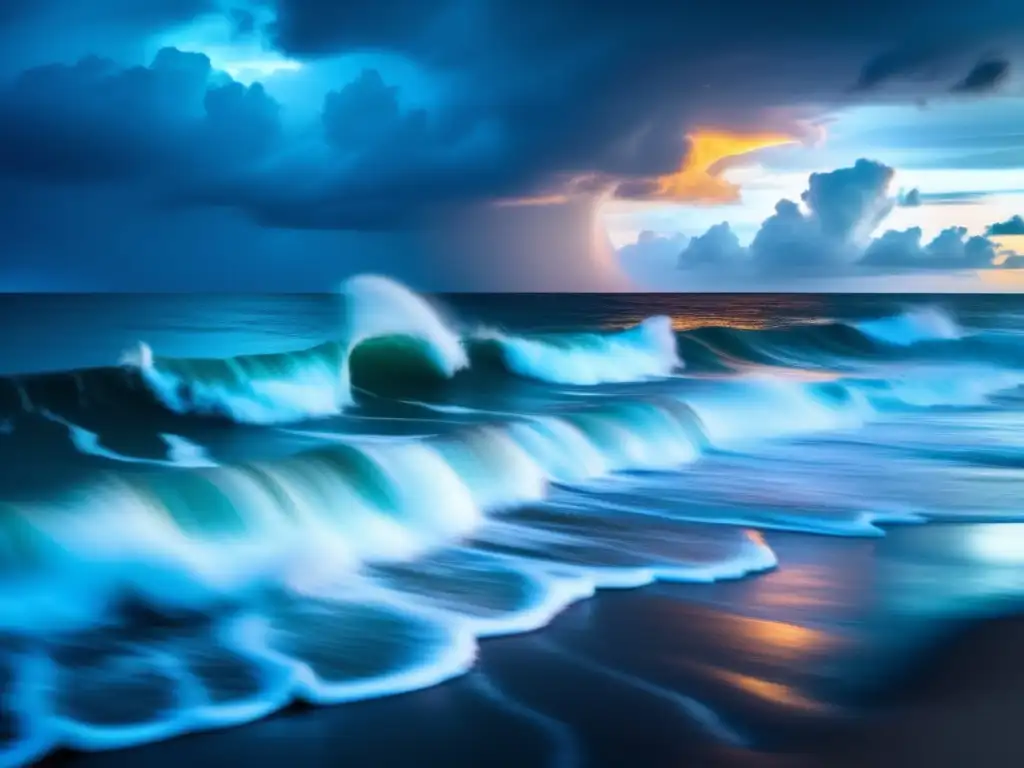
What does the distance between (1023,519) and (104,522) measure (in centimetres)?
592

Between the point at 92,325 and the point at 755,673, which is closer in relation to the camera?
the point at 755,673

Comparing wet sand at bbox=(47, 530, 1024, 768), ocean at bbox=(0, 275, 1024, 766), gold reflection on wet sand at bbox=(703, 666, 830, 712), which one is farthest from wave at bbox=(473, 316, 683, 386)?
gold reflection on wet sand at bbox=(703, 666, 830, 712)

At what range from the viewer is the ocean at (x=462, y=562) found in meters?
3.74

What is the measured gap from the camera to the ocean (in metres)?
3.74

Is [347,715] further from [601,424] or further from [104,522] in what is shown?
[601,424]

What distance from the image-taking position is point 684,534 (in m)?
6.48

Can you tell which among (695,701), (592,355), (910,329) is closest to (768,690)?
(695,701)

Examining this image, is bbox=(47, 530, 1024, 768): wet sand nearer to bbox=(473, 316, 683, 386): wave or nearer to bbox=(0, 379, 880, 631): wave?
bbox=(0, 379, 880, 631): wave

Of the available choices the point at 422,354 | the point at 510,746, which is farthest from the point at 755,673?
the point at 422,354

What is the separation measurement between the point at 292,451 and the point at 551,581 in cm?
466

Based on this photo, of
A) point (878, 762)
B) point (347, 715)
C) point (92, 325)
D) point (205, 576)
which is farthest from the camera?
point (92, 325)

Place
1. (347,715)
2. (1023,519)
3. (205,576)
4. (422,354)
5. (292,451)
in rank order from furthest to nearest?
(422,354)
(292,451)
(1023,519)
(205,576)
(347,715)

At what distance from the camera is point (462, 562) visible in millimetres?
5789

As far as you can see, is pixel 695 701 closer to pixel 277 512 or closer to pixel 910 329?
pixel 277 512
